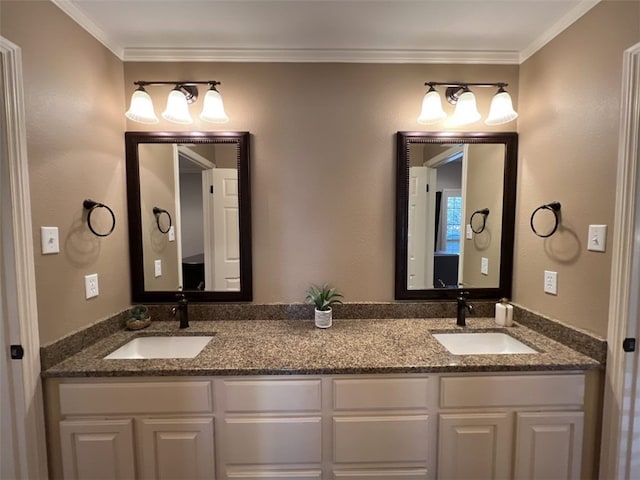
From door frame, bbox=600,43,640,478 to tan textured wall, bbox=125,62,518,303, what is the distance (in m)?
0.68

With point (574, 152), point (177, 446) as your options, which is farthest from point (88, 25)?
point (574, 152)

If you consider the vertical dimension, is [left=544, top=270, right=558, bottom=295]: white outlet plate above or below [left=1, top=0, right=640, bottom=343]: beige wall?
below

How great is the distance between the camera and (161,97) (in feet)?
5.49

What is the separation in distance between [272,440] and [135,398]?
0.61 meters

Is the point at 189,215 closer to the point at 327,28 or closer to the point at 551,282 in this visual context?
the point at 327,28

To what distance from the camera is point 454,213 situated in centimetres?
171

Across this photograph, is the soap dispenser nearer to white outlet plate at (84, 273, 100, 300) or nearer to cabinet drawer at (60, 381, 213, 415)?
cabinet drawer at (60, 381, 213, 415)

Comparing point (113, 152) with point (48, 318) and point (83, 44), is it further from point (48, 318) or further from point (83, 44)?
point (48, 318)

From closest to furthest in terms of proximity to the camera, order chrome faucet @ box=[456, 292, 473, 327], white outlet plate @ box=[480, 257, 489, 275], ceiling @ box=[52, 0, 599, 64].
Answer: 1. ceiling @ box=[52, 0, 599, 64]
2. chrome faucet @ box=[456, 292, 473, 327]
3. white outlet plate @ box=[480, 257, 489, 275]

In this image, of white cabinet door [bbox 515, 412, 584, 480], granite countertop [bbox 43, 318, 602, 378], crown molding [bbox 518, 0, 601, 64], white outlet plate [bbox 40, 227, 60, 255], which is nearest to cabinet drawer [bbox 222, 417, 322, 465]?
granite countertop [bbox 43, 318, 602, 378]

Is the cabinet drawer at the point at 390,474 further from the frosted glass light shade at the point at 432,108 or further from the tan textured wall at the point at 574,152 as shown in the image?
the frosted glass light shade at the point at 432,108

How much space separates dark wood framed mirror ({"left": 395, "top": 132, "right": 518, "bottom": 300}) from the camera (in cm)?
170

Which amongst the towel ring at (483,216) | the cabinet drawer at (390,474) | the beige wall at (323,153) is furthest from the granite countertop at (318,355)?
the towel ring at (483,216)

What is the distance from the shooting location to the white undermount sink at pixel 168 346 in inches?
60.8
